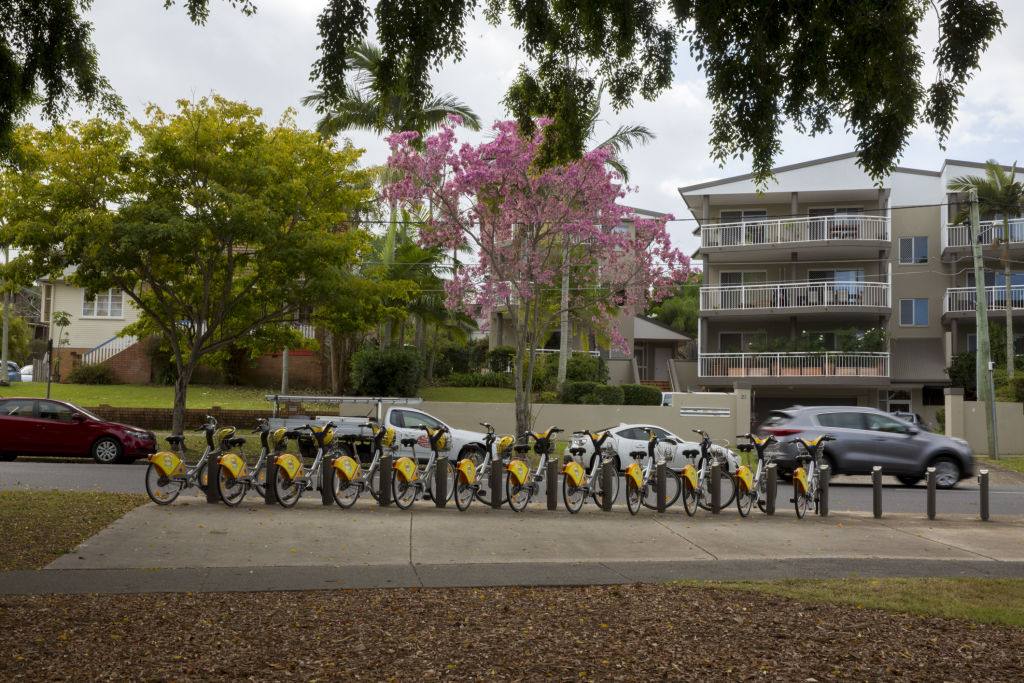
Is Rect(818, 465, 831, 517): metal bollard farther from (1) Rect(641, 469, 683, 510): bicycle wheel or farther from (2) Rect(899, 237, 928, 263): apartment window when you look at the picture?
(2) Rect(899, 237, 928, 263): apartment window

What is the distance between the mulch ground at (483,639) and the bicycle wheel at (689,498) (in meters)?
5.48

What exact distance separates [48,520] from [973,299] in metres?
33.5

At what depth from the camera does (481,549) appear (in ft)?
32.5

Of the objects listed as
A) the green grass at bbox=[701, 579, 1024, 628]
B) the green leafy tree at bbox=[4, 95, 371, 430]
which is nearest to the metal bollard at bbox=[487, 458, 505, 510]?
the green grass at bbox=[701, 579, 1024, 628]

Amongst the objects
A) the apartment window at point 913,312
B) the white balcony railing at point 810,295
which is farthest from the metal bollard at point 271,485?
the apartment window at point 913,312

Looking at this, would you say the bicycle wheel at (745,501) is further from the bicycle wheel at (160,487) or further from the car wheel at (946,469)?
the bicycle wheel at (160,487)

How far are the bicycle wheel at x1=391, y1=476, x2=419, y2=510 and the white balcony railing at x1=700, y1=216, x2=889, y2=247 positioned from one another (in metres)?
25.5

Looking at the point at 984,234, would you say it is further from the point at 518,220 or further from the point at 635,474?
the point at 635,474

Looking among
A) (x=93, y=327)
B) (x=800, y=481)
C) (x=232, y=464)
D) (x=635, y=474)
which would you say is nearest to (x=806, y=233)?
(x=800, y=481)

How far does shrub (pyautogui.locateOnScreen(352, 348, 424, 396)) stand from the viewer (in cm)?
3052

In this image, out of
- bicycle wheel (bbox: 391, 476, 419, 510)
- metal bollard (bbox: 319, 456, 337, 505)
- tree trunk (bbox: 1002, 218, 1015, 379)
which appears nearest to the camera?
bicycle wheel (bbox: 391, 476, 419, 510)

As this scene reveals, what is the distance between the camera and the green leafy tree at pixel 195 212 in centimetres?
1959

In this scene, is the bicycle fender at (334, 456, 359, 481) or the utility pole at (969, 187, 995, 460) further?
the utility pole at (969, 187, 995, 460)

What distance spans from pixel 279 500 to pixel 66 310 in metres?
34.2
